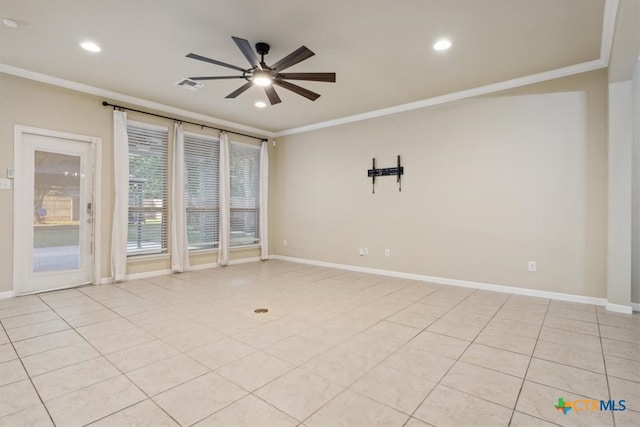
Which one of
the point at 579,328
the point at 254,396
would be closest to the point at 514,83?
the point at 579,328

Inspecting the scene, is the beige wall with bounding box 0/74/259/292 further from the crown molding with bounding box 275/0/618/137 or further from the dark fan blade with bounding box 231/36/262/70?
the crown molding with bounding box 275/0/618/137

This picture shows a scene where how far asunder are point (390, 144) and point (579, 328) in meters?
3.57

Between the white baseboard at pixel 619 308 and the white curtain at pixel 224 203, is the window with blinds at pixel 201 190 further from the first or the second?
the white baseboard at pixel 619 308

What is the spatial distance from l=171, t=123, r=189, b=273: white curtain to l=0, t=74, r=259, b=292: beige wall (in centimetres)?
20

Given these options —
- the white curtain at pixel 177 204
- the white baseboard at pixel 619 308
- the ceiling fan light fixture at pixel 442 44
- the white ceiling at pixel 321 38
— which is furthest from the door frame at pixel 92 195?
the white baseboard at pixel 619 308

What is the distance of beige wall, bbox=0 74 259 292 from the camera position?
395 centimetres

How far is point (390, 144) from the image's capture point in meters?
5.48

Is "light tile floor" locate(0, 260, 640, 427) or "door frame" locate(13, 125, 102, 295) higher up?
"door frame" locate(13, 125, 102, 295)

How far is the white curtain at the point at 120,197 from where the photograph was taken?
4.82 meters

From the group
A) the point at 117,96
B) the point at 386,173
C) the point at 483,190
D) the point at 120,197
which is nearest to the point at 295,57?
the point at 386,173

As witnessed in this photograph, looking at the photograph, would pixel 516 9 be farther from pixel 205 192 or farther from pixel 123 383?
pixel 205 192

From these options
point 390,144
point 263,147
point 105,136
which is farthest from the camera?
point 263,147

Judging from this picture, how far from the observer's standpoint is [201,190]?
236 inches

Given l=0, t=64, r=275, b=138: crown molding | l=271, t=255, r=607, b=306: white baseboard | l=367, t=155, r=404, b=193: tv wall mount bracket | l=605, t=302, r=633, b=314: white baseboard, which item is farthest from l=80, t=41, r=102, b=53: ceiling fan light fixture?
l=605, t=302, r=633, b=314: white baseboard
